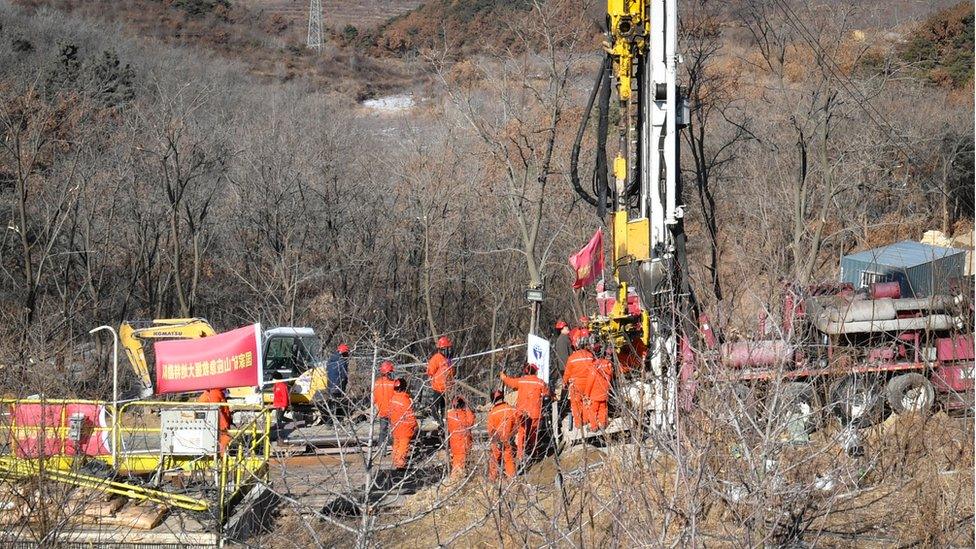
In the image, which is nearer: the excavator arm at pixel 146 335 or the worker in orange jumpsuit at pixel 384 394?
the worker in orange jumpsuit at pixel 384 394

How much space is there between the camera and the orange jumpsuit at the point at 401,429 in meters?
14.9

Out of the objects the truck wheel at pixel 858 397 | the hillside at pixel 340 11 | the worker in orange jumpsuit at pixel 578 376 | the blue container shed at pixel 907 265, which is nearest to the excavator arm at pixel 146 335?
the worker in orange jumpsuit at pixel 578 376

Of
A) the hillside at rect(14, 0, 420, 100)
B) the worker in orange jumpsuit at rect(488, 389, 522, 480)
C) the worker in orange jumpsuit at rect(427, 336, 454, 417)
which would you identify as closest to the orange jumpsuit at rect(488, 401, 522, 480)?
the worker in orange jumpsuit at rect(488, 389, 522, 480)

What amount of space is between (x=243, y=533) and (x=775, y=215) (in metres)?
22.3

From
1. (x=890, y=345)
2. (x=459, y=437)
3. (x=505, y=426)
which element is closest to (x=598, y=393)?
(x=505, y=426)

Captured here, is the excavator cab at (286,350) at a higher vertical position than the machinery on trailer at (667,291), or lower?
lower

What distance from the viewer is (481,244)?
34000 millimetres

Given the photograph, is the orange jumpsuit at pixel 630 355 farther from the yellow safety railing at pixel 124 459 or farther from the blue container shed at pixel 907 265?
the blue container shed at pixel 907 265

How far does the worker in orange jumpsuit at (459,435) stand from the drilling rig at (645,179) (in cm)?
244

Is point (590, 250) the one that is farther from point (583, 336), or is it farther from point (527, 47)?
point (527, 47)

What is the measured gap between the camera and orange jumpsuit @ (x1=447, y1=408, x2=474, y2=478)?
14.2 metres

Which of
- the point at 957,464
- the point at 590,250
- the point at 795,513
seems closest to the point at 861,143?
the point at 590,250

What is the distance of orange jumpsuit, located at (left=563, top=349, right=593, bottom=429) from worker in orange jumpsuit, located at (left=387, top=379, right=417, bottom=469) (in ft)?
7.31

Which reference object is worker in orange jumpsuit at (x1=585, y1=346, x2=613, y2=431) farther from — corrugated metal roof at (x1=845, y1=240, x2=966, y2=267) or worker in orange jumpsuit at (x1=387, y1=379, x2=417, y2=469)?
corrugated metal roof at (x1=845, y1=240, x2=966, y2=267)
